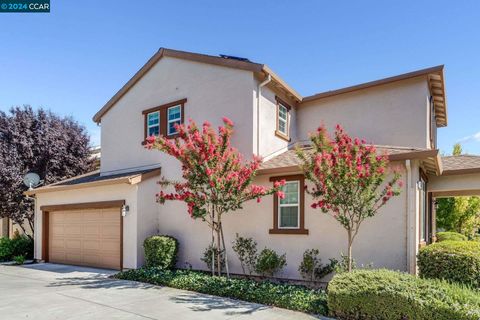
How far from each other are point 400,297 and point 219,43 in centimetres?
1185

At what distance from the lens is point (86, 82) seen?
52.0ft

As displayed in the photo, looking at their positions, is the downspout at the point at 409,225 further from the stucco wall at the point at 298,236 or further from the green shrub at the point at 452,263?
the green shrub at the point at 452,263

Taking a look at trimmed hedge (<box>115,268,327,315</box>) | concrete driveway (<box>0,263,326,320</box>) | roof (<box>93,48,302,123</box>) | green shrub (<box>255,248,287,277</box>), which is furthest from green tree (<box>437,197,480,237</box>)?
concrete driveway (<box>0,263,326,320</box>)

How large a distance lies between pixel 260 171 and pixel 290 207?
1.43 m

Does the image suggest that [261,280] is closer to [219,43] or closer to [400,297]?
[400,297]

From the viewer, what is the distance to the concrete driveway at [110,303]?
7.40 meters

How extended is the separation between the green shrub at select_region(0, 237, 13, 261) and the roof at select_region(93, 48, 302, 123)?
23.3 feet

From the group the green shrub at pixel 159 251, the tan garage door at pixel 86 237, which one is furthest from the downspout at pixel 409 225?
the tan garage door at pixel 86 237

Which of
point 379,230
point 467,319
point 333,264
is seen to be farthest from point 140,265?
point 467,319

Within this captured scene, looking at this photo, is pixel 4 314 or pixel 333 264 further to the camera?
pixel 333 264

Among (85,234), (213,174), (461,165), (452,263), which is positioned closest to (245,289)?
(213,174)

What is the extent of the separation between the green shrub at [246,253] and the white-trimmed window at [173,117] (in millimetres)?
5009

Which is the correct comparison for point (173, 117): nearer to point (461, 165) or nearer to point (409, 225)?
point (409, 225)

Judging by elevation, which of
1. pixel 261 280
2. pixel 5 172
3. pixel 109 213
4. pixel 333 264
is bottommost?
pixel 261 280
